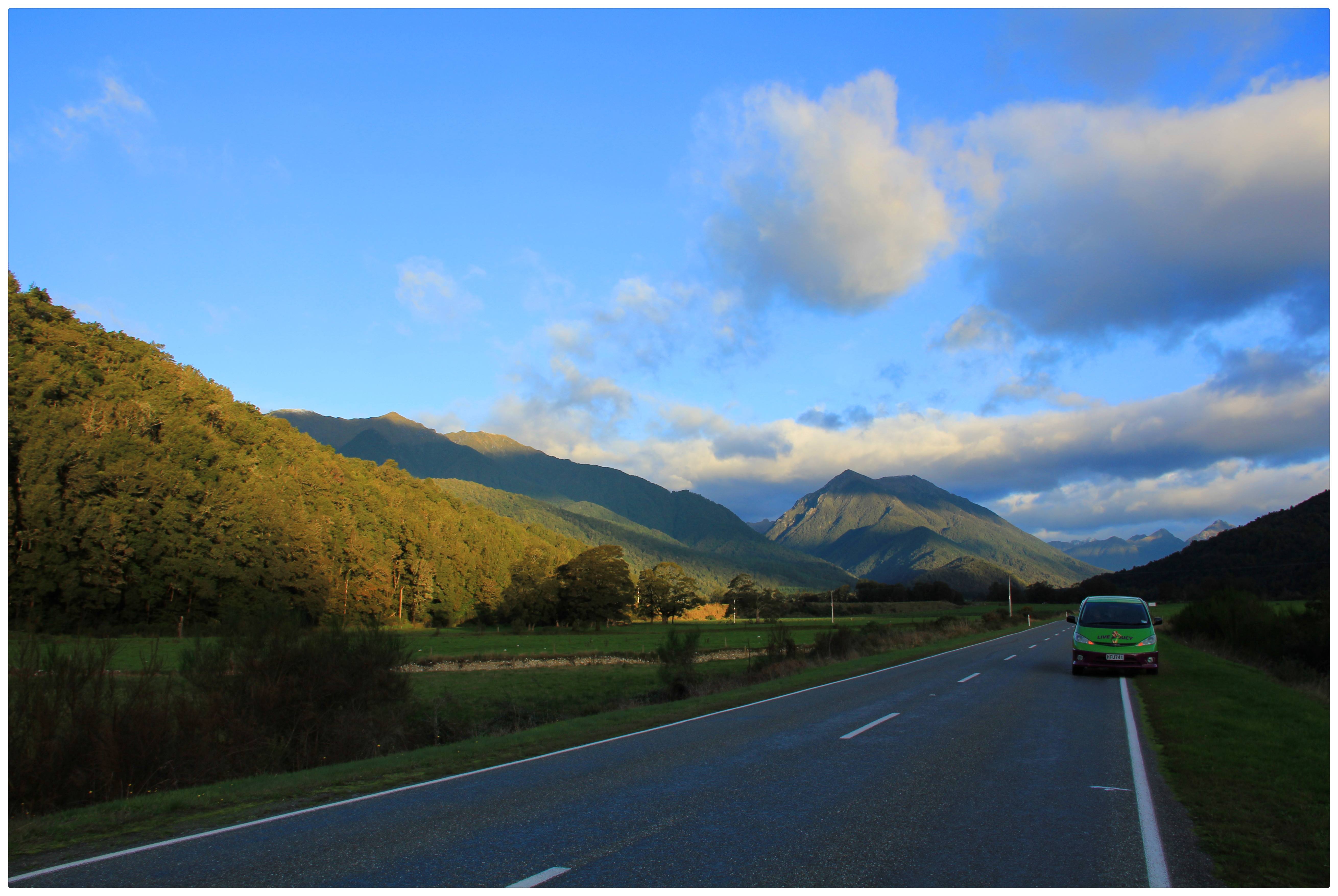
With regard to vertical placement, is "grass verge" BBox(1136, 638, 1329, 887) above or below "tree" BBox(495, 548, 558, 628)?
above

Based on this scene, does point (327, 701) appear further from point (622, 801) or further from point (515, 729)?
point (622, 801)

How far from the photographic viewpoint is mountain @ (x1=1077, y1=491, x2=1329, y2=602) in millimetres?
58812

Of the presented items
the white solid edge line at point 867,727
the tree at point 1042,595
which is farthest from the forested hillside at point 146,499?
the tree at point 1042,595

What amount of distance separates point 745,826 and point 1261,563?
102 m

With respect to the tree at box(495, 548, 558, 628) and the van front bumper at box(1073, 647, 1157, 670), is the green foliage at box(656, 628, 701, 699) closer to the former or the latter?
the van front bumper at box(1073, 647, 1157, 670)

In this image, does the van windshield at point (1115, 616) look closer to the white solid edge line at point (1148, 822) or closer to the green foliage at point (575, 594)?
the white solid edge line at point (1148, 822)

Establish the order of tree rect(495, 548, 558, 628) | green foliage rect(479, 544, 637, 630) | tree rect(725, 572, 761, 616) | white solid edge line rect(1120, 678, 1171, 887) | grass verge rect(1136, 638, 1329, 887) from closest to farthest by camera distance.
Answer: white solid edge line rect(1120, 678, 1171, 887)
grass verge rect(1136, 638, 1329, 887)
green foliage rect(479, 544, 637, 630)
tree rect(495, 548, 558, 628)
tree rect(725, 572, 761, 616)

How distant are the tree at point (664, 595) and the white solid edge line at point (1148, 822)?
359ft

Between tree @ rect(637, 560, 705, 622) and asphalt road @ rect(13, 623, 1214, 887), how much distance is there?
108983mm

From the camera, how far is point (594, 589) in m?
94.6

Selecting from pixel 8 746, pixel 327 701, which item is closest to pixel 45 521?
pixel 327 701

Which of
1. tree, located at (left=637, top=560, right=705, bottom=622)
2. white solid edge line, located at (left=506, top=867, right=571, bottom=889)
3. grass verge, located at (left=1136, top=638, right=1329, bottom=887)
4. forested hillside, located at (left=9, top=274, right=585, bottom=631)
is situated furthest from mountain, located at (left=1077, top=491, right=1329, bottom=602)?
forested hillside, located at (left=9, top=274, right=585, bottom=631)

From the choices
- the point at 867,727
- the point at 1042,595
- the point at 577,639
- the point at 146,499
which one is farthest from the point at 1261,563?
the point at 146,499

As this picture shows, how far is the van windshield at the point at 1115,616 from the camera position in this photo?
20.1 m
